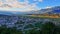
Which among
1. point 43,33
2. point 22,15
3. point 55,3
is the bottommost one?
point 43,33

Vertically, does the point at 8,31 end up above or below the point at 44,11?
below

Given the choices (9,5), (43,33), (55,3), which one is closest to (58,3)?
(55,3)

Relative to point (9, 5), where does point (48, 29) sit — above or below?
below

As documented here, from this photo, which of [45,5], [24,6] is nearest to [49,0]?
[45,5]

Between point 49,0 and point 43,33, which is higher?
point 49,0

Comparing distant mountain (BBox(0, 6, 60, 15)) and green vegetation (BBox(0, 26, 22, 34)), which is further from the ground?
distant mountain (BBox(0, 6, 60, 15))

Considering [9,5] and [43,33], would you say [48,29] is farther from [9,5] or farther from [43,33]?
[9,5]

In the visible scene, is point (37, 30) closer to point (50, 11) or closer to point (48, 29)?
point (48, 29)

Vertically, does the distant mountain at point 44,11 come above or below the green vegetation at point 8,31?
above

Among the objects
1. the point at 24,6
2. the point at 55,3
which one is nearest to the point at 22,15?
the point at 24,6
